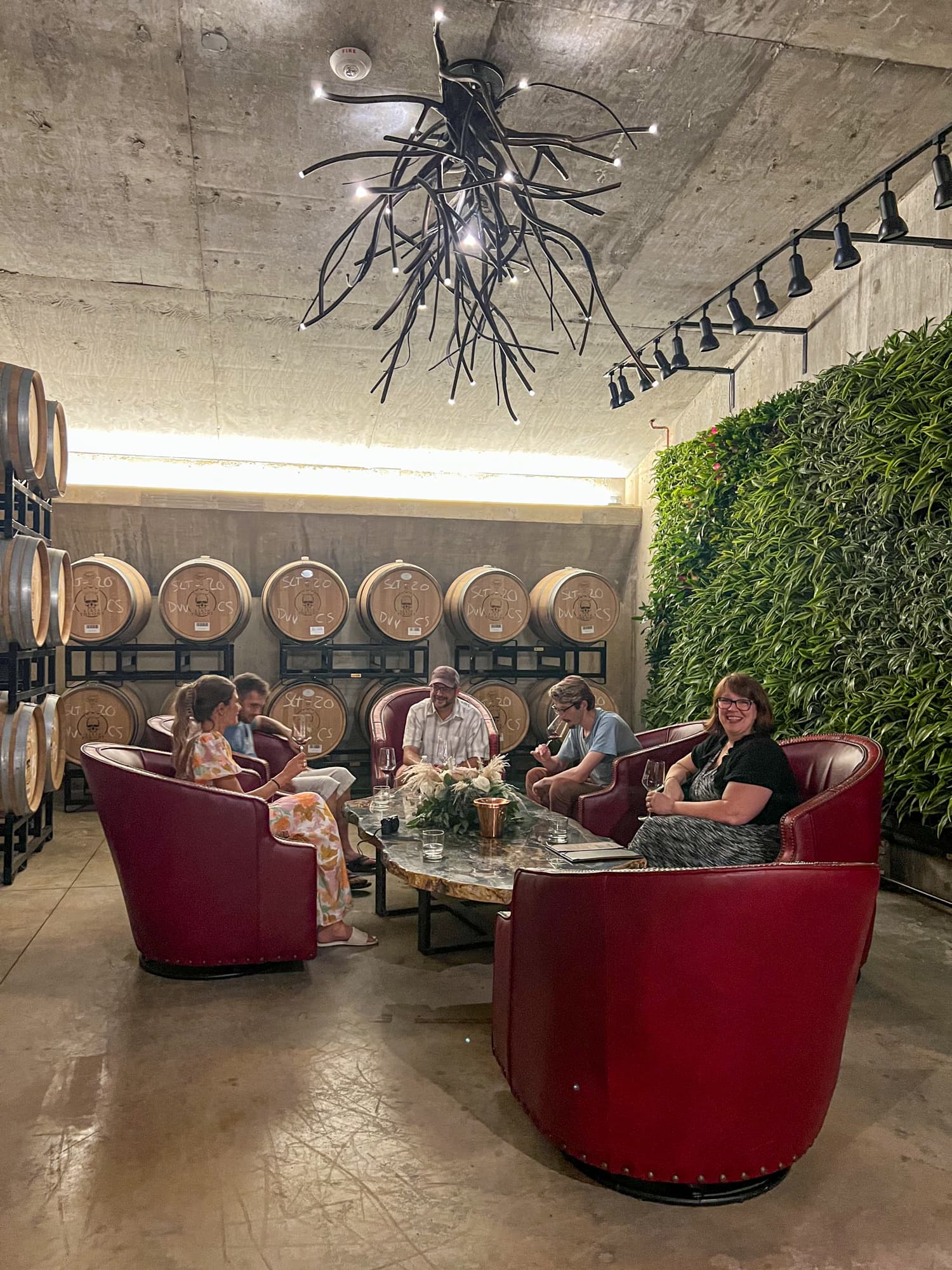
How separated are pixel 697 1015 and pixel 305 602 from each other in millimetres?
5176

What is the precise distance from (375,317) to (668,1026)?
16.3ft

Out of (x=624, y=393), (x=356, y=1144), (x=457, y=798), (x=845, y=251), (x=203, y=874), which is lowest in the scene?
(x=356, y=1144)

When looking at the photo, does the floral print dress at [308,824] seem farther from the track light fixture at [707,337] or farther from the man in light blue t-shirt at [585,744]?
the track light fixture at [707,337]

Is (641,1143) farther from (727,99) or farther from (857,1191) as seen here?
(727,99)

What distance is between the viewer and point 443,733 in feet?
15.7

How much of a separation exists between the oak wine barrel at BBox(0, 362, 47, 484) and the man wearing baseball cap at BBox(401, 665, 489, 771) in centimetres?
234

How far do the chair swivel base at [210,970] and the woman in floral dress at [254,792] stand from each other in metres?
0.21

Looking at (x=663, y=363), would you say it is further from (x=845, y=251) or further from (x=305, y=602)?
(x=305, y=602)

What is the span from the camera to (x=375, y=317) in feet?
18.9

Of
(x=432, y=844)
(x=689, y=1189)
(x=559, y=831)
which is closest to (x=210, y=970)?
(x=432, y=844)

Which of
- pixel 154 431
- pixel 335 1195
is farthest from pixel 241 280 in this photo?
pixel 335 1195

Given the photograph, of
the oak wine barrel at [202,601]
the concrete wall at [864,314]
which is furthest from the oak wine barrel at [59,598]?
the concrete wall at [864,314]

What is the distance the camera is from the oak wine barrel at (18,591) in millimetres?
4289

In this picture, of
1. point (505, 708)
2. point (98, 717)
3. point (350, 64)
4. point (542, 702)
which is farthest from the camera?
point (542, 702)
